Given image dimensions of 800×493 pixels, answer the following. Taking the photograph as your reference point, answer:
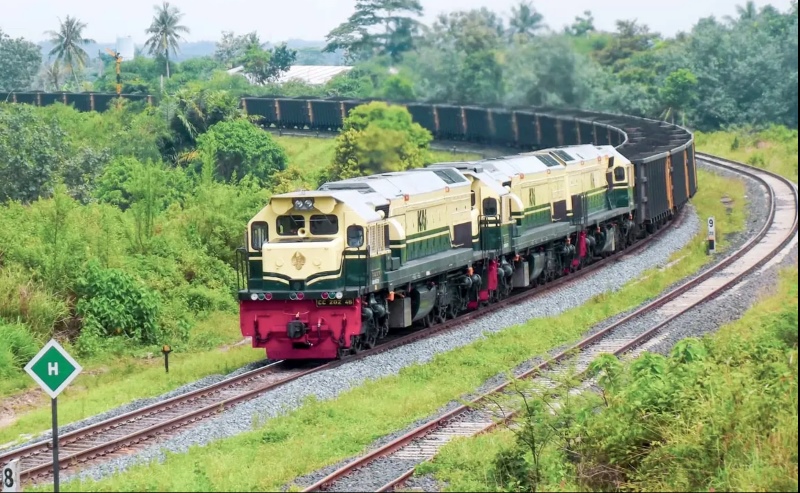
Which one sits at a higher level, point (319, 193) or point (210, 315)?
point (319, 193)

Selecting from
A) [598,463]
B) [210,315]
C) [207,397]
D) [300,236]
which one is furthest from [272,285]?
[598,463]

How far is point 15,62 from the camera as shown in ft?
304

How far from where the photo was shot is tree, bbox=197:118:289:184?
45.7 meters

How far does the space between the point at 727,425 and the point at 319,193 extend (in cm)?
1004

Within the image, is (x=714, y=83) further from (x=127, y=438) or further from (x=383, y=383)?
(x=127, y=438)

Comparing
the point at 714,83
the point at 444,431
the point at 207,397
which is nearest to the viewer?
the point at 444,431

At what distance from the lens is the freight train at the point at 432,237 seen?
1953cm

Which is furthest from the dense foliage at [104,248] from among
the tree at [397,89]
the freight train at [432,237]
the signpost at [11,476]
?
the tree at [397,89]

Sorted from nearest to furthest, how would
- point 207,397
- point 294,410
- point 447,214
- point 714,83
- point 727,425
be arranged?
point 727,425 < point 294,410 < point 207,397 < point 447,214 < point 714,83

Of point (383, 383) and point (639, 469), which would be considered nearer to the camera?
point (639, 469)

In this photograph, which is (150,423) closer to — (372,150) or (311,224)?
(311,224)

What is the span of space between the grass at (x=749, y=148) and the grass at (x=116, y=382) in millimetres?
18286

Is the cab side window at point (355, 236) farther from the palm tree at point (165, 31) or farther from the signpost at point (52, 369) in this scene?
the palm tree at point (165, 31)

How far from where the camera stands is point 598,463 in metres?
12.2
